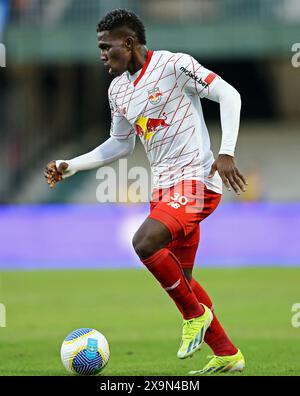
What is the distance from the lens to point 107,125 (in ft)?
101

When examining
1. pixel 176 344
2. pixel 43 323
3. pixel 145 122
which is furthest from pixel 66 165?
pixel 43 323

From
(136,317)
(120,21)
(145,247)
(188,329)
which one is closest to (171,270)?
(145,247)

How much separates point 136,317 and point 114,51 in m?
5.56

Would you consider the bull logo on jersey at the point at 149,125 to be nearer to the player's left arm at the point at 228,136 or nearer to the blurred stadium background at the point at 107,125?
the player's left arm at the point at 228,136

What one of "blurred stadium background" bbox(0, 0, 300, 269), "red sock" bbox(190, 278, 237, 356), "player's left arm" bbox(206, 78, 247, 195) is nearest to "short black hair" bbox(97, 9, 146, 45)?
"player's left arm" bbox(206, 78, 247, 195)

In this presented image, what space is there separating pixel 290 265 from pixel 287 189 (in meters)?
8.19

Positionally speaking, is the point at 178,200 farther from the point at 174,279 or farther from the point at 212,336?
the point at 212,336

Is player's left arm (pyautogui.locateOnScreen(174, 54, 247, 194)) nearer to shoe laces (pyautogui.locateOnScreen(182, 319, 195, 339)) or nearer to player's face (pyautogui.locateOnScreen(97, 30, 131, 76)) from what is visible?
player's face (pyautogui.locateOnScreen(97, 30, 131, 76))

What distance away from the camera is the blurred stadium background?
18.7 m

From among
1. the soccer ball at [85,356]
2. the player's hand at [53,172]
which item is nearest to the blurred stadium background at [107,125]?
the player's hand at [53,172]

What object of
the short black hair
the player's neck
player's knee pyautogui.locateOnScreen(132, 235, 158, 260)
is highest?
the short black hair

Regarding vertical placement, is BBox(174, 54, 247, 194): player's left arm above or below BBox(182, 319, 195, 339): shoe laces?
above

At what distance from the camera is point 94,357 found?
24.2ft

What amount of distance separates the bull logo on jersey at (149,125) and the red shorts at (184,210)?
441 mm
